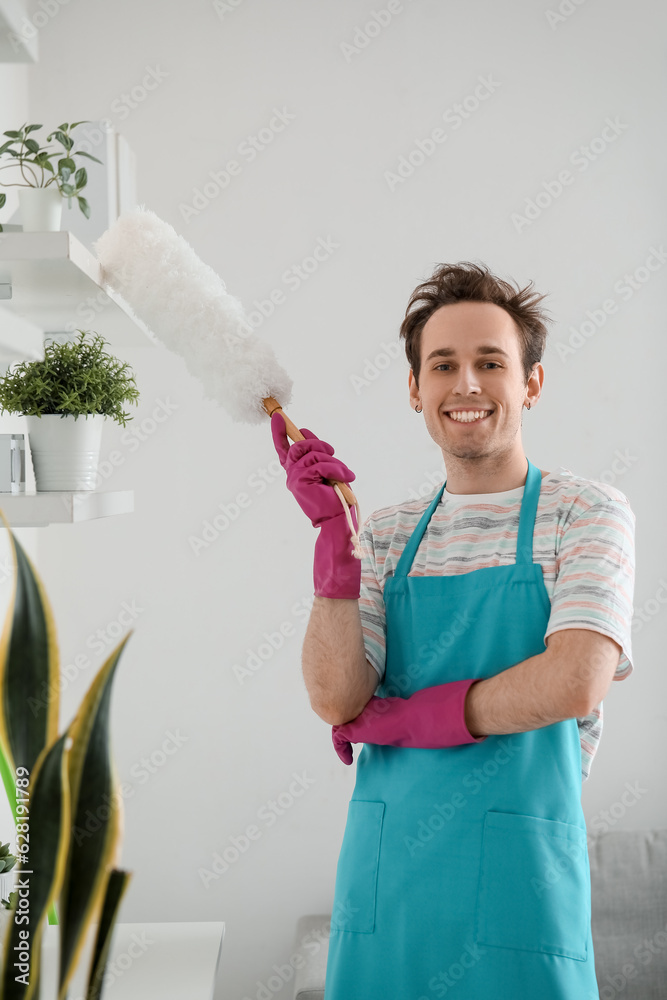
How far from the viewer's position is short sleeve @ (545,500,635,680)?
1.06 metres

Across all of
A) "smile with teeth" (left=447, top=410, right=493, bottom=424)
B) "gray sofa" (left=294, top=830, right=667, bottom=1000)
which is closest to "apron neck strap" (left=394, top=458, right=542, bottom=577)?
"smile with teeth" (left=447, top=410, right=493, bottom=424)

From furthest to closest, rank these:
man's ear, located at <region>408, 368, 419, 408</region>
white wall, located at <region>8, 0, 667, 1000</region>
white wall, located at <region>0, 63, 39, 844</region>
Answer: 1. white wall, located at <region>8, 0, 667, 1000</region>
2. white wall, located at <region>0, 63, 39, 844</region>
3. man's ear, located at <region>408, 368, 419, 408</region>

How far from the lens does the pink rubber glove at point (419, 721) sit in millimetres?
1100

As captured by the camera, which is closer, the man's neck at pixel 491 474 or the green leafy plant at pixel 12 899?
the green leafy plant at pixel 12 899

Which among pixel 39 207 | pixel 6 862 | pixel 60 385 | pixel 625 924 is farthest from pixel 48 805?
pixel 625 924

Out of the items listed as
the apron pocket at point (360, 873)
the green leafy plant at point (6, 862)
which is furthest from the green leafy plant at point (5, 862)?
the apron pocket at point (360, 873)

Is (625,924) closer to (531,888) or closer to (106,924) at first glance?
(531,888)

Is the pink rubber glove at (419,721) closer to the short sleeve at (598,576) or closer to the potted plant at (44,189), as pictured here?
the short sleeve at (598,576)

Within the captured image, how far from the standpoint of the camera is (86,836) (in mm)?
1070

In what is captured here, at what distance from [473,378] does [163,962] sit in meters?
1.22

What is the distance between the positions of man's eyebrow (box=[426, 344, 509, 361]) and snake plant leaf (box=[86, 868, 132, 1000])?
91cm

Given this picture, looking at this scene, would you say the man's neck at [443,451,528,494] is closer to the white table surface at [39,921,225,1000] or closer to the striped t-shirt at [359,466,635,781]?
the striped t-shirt at [359,466,635,781]

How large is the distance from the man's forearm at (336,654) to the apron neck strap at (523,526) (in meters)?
0.16

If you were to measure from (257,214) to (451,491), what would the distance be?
1.22 metres
